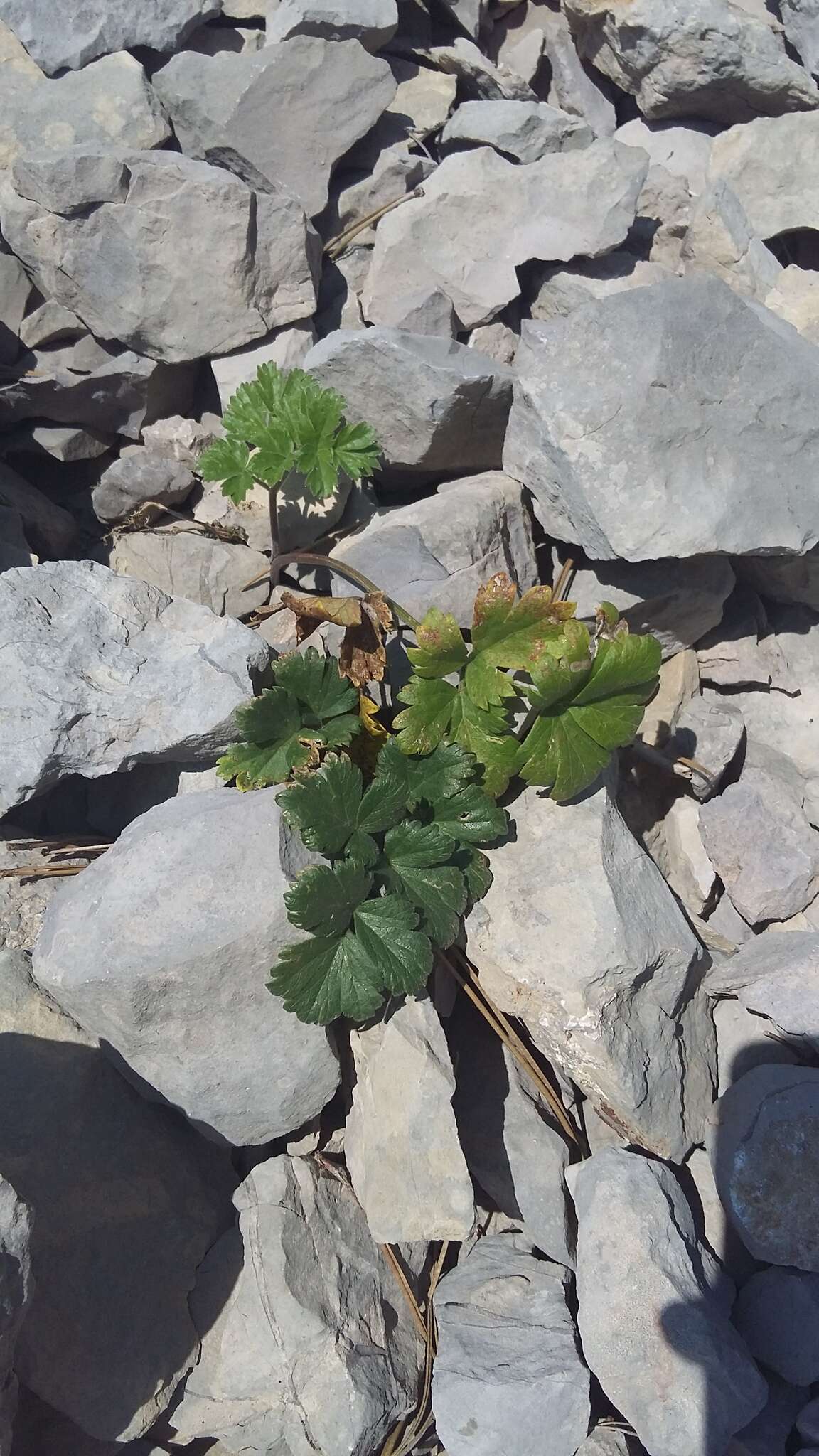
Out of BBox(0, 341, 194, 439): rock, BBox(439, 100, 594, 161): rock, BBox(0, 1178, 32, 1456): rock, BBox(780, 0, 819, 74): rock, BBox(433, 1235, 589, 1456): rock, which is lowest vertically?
BBox(433, 1235, 589, 1456): rock

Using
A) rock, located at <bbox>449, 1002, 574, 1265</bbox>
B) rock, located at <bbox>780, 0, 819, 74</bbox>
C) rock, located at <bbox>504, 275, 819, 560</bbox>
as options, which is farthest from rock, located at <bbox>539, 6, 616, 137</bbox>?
rock, located at <bbox>449, 1002, 574, 1265</bbox>

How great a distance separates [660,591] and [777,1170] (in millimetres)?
1851

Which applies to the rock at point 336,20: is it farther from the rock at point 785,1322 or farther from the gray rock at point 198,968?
the rock at point 785,1322

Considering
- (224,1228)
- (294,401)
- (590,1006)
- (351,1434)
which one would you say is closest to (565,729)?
(590,1006)

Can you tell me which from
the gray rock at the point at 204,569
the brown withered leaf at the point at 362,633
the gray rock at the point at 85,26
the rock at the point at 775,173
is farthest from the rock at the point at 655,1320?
the gray rock at the point at 85,26

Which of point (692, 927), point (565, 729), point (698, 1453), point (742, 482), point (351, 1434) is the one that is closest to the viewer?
point (698, 1453)

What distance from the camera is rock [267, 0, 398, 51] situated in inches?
159

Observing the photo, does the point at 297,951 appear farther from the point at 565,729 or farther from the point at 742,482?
the point at 742,482

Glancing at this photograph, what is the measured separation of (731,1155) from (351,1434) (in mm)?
1302

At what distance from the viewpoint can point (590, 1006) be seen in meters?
2.89

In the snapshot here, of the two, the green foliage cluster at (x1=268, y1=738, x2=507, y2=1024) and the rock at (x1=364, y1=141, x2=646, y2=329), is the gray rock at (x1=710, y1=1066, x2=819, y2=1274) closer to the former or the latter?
the green foliage cluster at (x1=268, y1=738, x2=507, y2=1024)

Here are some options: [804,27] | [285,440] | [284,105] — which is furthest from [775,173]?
[285,440]

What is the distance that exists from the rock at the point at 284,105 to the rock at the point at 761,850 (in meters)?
2.45

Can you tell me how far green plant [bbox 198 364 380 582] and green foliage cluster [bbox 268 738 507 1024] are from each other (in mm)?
1000
